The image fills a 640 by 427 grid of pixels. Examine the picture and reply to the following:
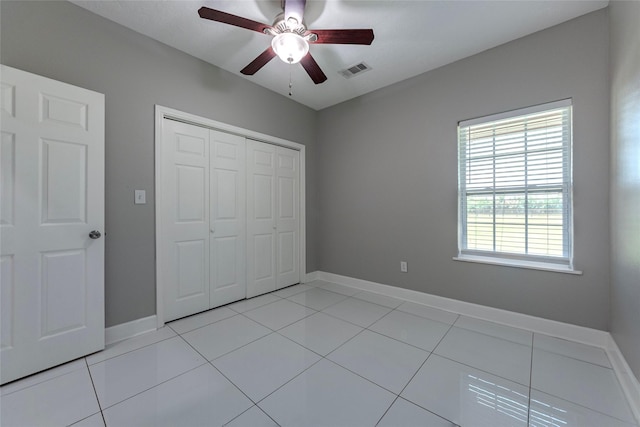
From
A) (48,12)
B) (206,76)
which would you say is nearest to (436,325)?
(206,76)

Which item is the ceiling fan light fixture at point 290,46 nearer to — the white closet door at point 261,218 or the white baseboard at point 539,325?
the white closet door at point 261,218

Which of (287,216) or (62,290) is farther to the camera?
(287,216)

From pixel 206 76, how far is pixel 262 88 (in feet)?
2.44

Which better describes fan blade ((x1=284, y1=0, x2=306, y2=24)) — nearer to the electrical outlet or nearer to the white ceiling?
the white ceiling

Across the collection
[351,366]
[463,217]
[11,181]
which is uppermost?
[11,181]

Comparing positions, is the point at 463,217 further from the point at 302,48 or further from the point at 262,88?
the point at 262,88

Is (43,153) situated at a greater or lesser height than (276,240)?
greater

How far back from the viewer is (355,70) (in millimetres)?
2857

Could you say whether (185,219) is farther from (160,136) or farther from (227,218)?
(160,136)

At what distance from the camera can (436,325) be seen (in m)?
2.39

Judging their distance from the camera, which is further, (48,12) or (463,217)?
(463,217)

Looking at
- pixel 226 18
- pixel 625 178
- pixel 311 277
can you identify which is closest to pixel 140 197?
pixel 226 18

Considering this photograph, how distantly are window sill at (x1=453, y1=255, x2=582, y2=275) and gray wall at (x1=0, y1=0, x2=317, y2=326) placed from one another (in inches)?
128

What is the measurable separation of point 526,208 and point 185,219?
344 centimetres
